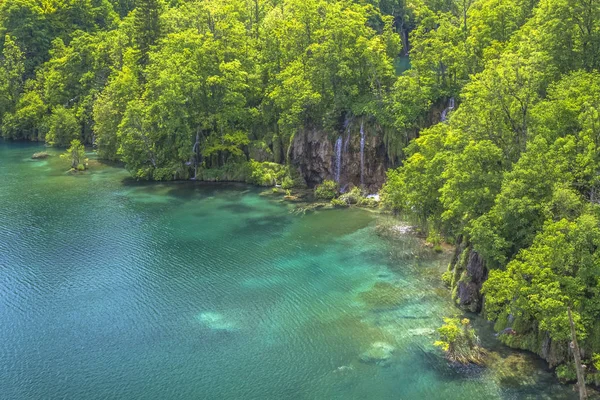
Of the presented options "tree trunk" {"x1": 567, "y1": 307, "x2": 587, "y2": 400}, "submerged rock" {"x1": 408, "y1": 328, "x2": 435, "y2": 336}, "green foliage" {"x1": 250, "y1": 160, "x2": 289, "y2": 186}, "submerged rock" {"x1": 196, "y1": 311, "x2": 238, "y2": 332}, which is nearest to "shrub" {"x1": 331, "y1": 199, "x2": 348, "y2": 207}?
"green foliage" {"x1": 250, "y1": 160, "x2": 289, "y2": 186}

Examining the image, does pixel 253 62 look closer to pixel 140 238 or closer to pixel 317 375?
pixel 140 238

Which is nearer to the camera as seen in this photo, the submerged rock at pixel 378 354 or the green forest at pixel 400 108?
the green forest at pixel 400 108

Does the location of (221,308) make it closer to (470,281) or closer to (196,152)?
(470,281)

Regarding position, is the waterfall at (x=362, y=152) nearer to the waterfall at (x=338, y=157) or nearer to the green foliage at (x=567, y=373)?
the waterfall at (x=338, y=157)

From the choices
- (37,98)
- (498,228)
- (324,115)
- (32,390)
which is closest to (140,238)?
(32,390)

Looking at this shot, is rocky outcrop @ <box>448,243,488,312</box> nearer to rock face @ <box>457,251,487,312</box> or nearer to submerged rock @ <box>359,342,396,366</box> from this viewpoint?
rock face @ <box>457,251,487,312</box>

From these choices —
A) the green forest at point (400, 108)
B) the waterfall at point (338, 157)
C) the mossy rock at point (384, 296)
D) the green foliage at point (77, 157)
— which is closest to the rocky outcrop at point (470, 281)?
the green forest at point (400, 108)
